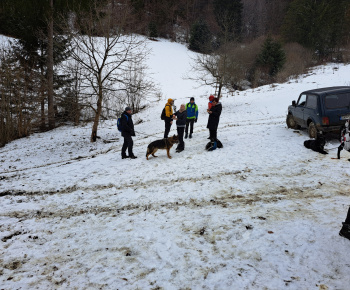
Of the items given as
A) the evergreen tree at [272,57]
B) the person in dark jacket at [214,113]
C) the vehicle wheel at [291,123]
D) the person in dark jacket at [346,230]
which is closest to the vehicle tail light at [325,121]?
the vehicle wheel at [291,123]

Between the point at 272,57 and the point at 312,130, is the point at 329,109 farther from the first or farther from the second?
the point at 272,57

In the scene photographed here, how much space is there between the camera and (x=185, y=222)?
4180mm

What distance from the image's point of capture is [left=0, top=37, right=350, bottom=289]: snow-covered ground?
2930 millimetres

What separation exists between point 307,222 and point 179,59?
4382 cm

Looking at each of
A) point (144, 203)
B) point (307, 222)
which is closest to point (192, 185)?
point (144, 203)

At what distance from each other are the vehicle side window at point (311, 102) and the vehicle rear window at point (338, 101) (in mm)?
396

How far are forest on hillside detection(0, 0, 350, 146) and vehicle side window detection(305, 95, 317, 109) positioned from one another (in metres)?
8.48

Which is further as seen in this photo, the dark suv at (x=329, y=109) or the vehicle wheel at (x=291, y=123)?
the vehicle wheel at (x=291, y=123)

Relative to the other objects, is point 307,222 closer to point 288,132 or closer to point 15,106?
point 288,132

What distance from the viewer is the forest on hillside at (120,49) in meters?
12.4

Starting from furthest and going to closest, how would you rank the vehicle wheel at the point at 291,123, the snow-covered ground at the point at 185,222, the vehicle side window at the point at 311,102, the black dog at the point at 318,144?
1. the vehicle wheel at the point at 291,123
2. the vehicle side window at the point at 311,102
3. the black dog at the point at 318,144
4. the snow-covered ground at the point at 185,222

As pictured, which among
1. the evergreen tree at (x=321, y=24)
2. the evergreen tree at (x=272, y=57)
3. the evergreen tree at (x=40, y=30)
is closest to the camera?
the evergreen tree at (x=40, y=30)

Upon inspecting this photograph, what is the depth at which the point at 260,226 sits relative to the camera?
384 cm

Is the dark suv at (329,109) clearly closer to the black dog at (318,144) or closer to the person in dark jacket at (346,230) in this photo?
the black dog at (318,144)
